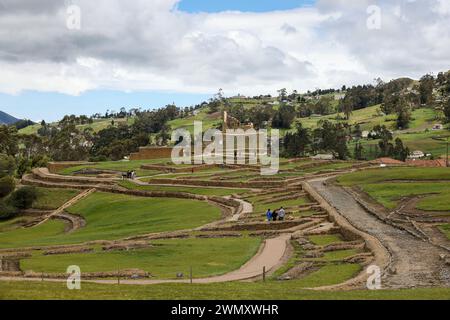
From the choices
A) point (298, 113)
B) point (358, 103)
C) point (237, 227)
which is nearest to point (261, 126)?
Result: point (298, 113)

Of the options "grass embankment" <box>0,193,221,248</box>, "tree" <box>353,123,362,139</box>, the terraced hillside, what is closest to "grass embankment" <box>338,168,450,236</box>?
the terraced hillside

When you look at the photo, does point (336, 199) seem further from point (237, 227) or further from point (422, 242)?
point (422, 242)

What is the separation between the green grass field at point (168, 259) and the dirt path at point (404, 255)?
6.08 metres

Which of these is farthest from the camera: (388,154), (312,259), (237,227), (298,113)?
(298,113)

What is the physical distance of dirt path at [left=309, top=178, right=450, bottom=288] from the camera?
68.2ft

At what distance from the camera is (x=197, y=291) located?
55.5 feet

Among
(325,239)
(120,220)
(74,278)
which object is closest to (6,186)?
(120,220)

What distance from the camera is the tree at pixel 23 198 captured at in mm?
56844

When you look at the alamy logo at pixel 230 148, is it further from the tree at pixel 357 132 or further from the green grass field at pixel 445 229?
the green grass field at pixel 445 229

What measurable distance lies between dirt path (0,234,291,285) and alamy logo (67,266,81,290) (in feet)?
1.87

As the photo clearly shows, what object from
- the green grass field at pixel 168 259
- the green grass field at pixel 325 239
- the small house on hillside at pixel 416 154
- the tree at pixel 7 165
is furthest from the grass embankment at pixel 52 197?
the small house on hillside at pixel 416 154

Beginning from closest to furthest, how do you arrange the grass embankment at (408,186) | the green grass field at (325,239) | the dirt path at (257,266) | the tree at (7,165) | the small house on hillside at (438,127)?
the dirt path at (257,266), the green grass field at (325,239), the grass embankment at (408,186), the tree at (7,165), the small house on hillside at (438,127)

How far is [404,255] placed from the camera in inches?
1003

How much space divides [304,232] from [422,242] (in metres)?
6.50
